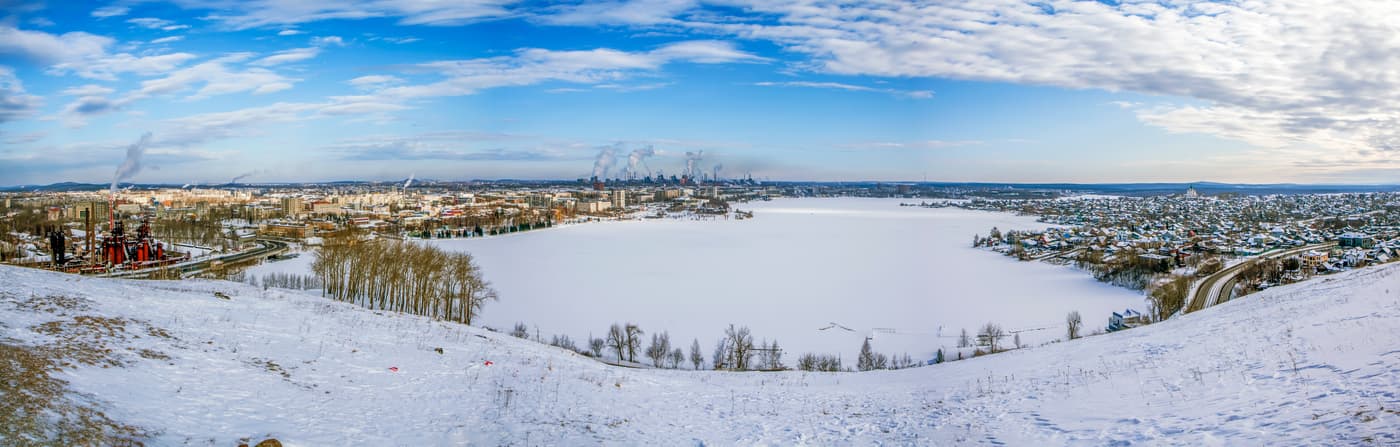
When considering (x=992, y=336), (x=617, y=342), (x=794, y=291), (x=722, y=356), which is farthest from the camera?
(x=794, y=291)

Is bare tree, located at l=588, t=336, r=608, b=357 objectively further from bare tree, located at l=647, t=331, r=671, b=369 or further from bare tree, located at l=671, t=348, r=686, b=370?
bare tree, located at l=671, t=348, r=686, b=370

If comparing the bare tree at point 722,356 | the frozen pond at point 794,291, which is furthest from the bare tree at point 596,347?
the bare tree at point 722,356

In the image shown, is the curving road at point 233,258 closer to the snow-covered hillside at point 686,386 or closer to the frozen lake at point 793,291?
the frozen lake at point 793,291

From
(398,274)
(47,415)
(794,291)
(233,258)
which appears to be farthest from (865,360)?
(233,258)

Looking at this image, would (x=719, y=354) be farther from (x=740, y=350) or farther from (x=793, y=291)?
(x=793, y=291)

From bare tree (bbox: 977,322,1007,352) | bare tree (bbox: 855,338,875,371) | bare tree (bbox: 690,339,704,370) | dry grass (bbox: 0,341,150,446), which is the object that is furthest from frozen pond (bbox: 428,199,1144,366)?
dry grass (bbox: 0,341,150,446)

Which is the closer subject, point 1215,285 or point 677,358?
point 677,358
